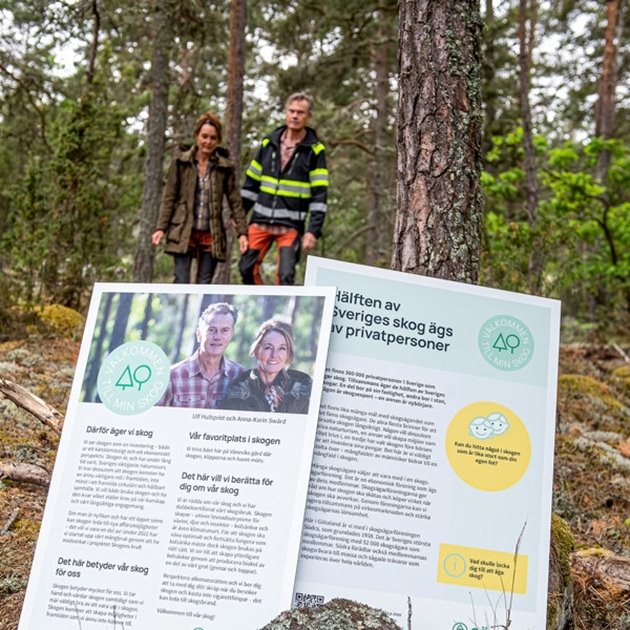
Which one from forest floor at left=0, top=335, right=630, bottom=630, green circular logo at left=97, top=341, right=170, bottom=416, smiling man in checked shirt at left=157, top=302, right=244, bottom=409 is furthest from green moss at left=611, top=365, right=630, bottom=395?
green circular logo at left=97, top=341, right=170, bottom=416

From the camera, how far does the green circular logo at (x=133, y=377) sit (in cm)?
268

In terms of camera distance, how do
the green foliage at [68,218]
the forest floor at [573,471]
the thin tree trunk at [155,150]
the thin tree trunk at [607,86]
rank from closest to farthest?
the forest floor at [573,471] → the green foliage at [68,218] → the thin tree trunk at [155,150] → the thin tree trunk at [607,86]

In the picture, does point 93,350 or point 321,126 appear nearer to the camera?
point 93,350

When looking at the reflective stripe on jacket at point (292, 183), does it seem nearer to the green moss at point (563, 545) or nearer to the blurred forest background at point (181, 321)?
the green moss at point (563, 545)

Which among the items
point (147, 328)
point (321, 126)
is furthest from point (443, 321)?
point (321, 126)

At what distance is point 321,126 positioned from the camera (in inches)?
550

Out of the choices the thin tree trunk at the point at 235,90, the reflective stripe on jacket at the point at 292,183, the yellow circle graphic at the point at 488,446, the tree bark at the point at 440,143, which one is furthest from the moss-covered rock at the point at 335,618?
the thin tree trunk at the point at 235,90

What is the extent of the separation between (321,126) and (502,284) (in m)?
6.97

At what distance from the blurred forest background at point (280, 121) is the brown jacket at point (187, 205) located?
232cm

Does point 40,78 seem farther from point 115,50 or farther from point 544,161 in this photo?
point 544,161

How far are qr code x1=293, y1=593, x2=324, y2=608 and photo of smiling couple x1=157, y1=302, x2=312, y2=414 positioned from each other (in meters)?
0.61

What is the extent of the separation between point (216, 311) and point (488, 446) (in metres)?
1.11

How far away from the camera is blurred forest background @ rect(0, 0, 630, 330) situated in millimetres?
8812

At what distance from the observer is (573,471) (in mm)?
5648
